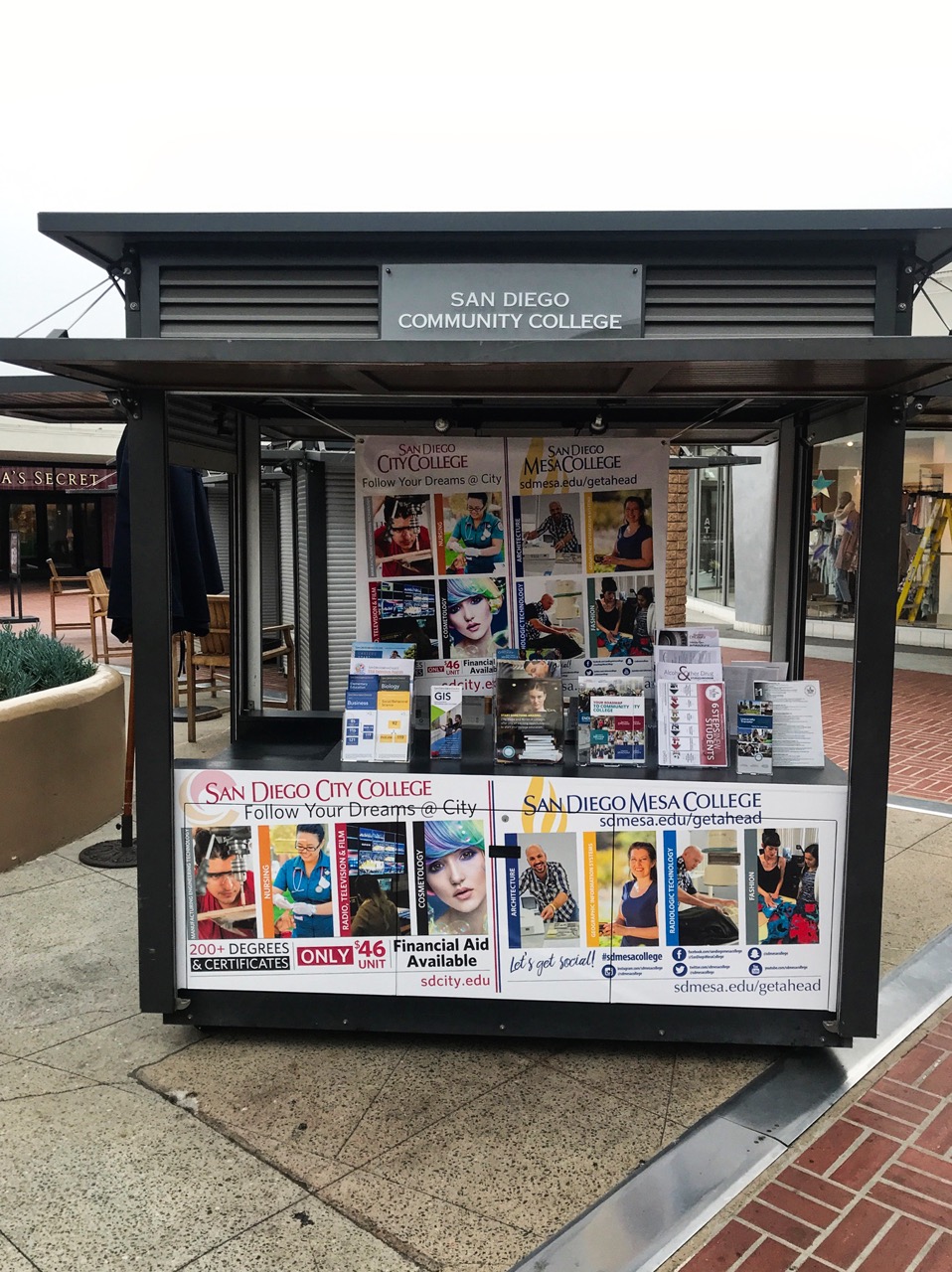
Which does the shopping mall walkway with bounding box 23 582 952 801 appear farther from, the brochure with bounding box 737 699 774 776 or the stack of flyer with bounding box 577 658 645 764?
the stack of flyer with bounding box 577 658 645 764

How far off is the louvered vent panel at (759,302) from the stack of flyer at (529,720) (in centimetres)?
136

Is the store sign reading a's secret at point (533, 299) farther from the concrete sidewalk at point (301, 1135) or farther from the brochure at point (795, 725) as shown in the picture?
the concrete sidewalk at point (301, 1135)

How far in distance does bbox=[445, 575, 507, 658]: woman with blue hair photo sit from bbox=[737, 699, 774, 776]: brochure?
3.74 feet

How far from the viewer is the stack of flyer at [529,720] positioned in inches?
149

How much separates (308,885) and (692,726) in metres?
1.55

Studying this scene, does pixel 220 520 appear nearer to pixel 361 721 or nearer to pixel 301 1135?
pixel 361 721

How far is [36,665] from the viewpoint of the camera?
6500 millimetres

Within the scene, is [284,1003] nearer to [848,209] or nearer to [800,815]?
[800,815]

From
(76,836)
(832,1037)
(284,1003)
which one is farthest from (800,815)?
(76,836)

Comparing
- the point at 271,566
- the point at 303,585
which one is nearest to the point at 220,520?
the point at 271,566

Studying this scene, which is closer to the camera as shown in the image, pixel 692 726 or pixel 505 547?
pixel 692 726

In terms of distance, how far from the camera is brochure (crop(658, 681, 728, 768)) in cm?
376

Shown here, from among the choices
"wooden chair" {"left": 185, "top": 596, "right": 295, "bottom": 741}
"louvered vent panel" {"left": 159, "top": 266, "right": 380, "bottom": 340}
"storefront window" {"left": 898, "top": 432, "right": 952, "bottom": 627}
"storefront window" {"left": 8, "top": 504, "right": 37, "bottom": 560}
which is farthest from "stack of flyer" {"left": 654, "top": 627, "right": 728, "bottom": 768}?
"storefront window" {"left": 8, "top": 504, "right": 37, "bottom": 560}

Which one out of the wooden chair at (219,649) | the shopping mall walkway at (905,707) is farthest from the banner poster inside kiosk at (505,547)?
the wooden chair at (219,649)
